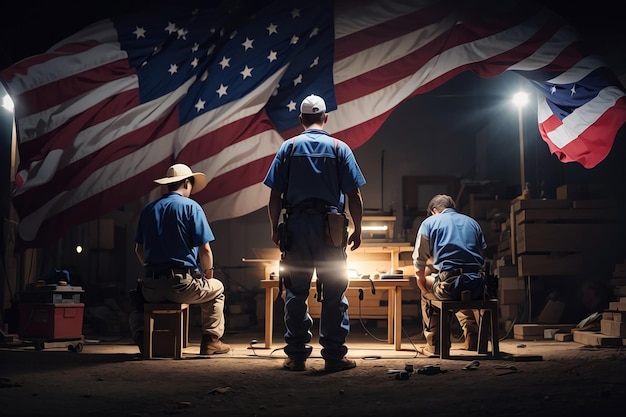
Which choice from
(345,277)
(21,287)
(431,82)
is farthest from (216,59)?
(21,287)

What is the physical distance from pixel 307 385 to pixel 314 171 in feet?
5.94

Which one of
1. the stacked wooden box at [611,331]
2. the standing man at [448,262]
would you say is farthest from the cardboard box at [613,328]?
the standing man at [448,262]

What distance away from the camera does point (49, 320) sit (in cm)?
809

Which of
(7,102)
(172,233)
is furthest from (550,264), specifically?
(7,102)

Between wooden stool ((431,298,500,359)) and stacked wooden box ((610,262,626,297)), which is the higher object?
stacked wooden box ((610,262,626,297))

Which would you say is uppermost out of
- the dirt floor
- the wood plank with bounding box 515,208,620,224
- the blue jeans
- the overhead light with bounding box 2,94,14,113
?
the overhead light with bounding box 2,94,14,113

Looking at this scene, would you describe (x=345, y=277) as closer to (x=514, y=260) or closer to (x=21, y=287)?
(x=514, y=260)

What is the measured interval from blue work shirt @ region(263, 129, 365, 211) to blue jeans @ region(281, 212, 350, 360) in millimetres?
199

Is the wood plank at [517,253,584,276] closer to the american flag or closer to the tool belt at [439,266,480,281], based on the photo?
the american flag

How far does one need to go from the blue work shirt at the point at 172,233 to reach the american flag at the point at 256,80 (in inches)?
35.7

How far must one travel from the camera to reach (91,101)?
25.3ft

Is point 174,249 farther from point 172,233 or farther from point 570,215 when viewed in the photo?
point 570,215

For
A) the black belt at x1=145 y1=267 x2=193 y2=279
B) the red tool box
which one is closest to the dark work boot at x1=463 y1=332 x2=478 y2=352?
the black belt at x1=145 y1=267 x2=193 y2=279

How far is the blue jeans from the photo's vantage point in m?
5.94
